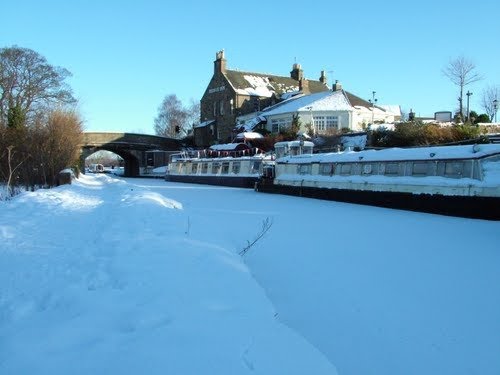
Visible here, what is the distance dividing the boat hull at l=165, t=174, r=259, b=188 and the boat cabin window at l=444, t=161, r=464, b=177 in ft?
56.3

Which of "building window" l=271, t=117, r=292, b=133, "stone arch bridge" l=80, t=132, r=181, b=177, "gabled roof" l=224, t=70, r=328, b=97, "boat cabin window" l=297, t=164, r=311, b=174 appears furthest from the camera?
"stone arch bridge" l=80, t=132, r=181, b=177

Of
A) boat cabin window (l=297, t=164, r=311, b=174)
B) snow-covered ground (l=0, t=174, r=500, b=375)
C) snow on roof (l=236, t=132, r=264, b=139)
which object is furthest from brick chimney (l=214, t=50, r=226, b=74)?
snow-covered ground (l=0, t=174, r=500, b=375)

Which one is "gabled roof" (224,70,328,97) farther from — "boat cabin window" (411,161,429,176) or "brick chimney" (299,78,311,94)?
"boat cabin window" (411,161,429,176)

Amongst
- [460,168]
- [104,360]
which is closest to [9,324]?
[104,360]

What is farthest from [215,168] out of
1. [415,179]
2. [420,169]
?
[415,179]

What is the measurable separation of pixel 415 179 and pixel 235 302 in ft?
44.3

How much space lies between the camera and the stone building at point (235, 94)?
53969 millimetres

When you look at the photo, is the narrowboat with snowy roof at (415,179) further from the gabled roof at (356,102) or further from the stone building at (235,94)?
the stone building at (235,94)

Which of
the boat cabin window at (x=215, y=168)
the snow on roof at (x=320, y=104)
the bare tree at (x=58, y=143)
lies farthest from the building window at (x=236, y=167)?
the bare tree at (x=58, y=143)

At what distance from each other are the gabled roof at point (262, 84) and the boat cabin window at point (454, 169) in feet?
130

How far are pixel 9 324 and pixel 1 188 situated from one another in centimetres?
1683

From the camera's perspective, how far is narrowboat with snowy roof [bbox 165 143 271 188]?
33.5 m

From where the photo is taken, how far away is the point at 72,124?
1053 inches

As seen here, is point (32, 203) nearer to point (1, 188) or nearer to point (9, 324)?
point (1, 188)
